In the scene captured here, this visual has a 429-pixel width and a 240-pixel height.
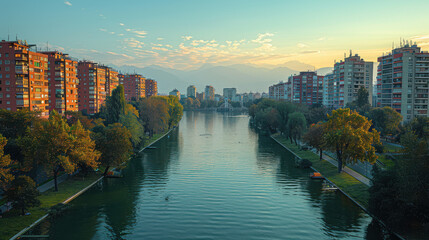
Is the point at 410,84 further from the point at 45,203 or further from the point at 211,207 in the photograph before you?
the point at 45,203

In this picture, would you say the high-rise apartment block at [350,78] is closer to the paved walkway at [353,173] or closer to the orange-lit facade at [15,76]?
the paved walkway at [353,173]

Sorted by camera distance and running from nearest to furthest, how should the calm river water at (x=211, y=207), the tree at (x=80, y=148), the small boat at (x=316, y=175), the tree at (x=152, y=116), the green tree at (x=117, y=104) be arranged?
the calm river water at (x=211, y=207) < the tree at (x=80, y=148) < the small boat at (x=316, y=175) < the green tree at (x=117, y=104) < the tree at (x=152, y=116)

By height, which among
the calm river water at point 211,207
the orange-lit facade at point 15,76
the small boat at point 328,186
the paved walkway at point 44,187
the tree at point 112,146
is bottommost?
the calm river water at point 211,207

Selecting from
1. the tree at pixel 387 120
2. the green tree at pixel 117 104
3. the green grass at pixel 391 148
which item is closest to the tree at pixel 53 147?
the green tree at pixel 117 104

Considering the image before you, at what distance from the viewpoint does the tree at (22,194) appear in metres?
35.7

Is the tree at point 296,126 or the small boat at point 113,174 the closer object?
the small boat at point 113,174

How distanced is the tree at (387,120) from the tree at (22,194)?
8446cm

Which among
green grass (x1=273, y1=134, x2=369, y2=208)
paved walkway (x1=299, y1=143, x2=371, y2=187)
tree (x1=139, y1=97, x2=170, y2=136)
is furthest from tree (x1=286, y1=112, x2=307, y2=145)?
tree (x1=139, y1=97, x2=170, y2=136)

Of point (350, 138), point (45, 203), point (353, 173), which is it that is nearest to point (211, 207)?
point (45, 203)

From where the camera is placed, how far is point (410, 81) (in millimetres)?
109000

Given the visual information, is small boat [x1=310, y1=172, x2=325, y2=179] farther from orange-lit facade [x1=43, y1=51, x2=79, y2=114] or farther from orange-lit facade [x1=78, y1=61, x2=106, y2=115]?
orange-lit facade [x1=78, y1=61, x2=106, y2=115]

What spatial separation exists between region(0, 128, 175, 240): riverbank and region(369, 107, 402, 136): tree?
2902 inches

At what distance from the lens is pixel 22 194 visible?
35.9 meters

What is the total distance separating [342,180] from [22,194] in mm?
45247
